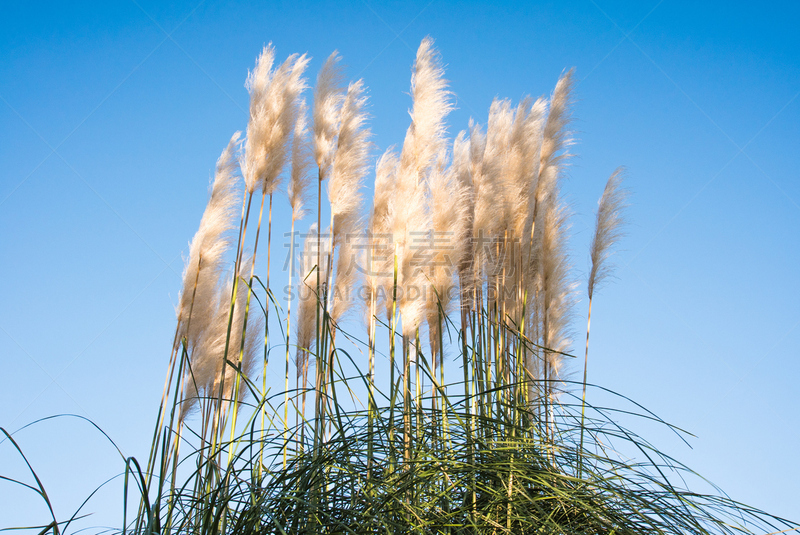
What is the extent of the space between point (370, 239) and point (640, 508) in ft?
5.20

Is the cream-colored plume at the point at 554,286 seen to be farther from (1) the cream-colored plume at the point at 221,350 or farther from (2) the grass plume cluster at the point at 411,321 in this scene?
(1) the cream-colored plume at the point at 221,350

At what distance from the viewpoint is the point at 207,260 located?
10.7 feet

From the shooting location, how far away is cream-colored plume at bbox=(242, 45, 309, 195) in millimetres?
2955

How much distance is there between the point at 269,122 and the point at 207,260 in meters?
0.86

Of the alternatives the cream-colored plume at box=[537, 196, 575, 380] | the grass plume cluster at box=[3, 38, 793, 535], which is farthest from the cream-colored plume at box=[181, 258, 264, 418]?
the cream-colored plume at box=[537, 196, 575, 380]

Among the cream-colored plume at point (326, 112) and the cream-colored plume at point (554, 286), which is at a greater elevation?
the cream-colored plume at point (326, 112)

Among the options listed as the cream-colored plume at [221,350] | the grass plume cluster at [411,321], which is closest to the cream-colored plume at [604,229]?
the grass plume cluster at [411,321]

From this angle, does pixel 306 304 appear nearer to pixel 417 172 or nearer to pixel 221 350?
pixel 221 350

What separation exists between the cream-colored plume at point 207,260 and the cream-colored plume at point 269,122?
1.32 feet

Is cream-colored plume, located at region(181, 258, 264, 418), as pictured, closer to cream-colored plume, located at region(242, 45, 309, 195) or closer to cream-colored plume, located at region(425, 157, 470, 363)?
cream-colored plume, located at region(242, 45, 309, 195)

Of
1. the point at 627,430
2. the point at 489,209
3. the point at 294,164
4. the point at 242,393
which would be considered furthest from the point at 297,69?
the point at 627,430

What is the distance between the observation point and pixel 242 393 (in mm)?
3236

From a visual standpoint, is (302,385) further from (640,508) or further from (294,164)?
(640,508)

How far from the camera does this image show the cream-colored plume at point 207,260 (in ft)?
10.4
